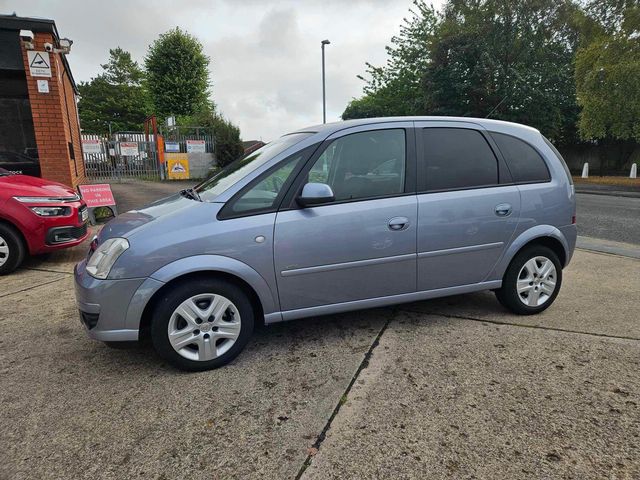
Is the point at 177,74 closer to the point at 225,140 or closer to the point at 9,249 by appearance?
the point at 225,140

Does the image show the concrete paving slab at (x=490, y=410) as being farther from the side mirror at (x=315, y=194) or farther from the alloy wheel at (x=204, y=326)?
the side mirror at (x=315, y=194)

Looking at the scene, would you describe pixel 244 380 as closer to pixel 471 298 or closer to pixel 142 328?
pixel 142 328

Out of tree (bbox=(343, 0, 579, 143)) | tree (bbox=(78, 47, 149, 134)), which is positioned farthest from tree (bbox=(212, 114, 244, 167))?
tree (bbox=(78, 47, 149, 134))

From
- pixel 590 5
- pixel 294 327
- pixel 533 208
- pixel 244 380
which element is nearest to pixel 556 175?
pixel 533 208

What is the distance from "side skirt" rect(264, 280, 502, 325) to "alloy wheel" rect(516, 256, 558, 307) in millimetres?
216

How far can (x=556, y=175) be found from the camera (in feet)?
11.9

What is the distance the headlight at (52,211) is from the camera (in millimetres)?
5081

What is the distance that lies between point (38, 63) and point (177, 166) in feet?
37.7

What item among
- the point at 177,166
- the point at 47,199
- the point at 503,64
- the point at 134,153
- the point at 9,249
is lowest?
the point at 9,249

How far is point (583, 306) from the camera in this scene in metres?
3.86

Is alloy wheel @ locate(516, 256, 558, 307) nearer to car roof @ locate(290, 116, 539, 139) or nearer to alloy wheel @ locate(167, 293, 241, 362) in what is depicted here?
car roof @ locate(290, 116, 539, 139)

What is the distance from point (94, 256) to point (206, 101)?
30.9m

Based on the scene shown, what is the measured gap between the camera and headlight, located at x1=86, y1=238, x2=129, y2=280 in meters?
2.66

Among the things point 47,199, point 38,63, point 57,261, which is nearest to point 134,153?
point 38,63
